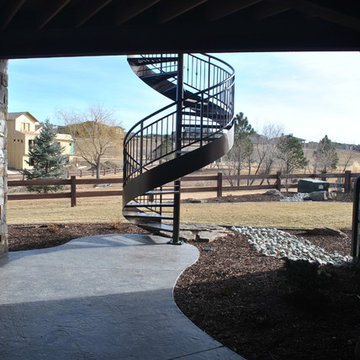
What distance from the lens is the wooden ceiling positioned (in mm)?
3768

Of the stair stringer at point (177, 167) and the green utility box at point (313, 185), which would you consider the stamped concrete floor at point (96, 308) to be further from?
the green utility box at point (313, 185)

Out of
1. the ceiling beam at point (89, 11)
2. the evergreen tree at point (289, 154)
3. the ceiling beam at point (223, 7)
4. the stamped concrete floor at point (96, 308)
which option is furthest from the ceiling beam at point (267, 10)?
the evergreen tree at point (289, 154)

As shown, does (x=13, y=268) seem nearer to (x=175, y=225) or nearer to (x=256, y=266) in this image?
(x=175, y=225)

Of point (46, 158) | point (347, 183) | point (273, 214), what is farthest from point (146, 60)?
point (46, 158)

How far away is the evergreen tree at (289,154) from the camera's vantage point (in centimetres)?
2642

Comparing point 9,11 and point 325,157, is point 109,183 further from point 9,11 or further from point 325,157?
point 325,157

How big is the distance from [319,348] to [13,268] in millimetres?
3879

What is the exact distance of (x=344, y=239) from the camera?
7352 mm

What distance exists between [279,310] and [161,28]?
3.18m

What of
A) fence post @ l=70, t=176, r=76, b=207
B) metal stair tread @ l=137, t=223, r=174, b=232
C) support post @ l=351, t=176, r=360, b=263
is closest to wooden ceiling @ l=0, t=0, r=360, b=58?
support post @ l=351, t=176, r=360, b=263

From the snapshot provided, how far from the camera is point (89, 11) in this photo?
3.96m

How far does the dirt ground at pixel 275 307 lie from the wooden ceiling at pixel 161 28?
2.40m

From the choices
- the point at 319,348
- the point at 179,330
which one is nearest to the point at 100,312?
the point at 179,330

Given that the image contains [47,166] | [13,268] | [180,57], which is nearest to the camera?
[13,268]
